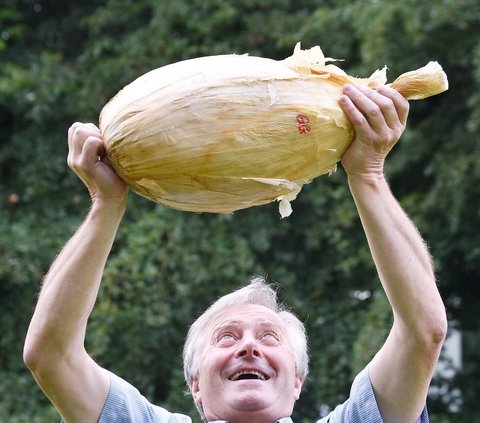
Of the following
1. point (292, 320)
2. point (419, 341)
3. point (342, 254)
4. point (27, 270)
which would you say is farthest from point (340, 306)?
point (419, 341)

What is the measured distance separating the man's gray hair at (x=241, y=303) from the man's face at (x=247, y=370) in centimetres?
4

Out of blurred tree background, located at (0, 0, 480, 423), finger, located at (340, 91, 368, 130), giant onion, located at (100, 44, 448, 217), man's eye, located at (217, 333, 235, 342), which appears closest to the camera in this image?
giant onion, located at (100, 44, 448, 217)

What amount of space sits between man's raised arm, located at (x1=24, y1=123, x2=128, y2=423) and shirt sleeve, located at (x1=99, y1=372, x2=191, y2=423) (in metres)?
0.15

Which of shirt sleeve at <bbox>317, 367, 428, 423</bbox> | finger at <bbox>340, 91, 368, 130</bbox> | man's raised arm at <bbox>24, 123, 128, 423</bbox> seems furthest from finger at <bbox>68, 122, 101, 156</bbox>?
shirt sleeve at <bbox>317, 367, 428, 423</bbox>

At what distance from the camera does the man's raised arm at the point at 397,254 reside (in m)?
3.38

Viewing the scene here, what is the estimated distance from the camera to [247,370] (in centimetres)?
384

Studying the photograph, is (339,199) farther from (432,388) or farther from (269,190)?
(269,190)

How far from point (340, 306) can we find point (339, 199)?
0.89m

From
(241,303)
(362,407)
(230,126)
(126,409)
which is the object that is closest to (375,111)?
(230,126)

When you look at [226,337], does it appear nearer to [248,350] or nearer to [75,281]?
[248,350]

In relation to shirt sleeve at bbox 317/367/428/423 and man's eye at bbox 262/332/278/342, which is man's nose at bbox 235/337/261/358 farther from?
shirt sleeve at bbox 317/367/428/423

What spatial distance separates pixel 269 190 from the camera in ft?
10.9

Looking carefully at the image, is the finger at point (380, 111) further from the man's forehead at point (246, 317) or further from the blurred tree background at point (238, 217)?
the blurred tree background at point (238, 217)

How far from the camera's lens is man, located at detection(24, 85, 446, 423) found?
11.2 ft
